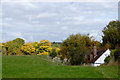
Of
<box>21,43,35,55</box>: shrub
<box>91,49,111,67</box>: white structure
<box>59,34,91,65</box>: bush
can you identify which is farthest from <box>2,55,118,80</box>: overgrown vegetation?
<box>21,43,35,55</box>: shrub

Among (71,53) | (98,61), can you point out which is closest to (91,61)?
(98,61)

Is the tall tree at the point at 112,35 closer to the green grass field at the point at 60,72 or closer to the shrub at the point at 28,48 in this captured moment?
the shrub at the point at 28,48

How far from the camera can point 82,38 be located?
142 feet

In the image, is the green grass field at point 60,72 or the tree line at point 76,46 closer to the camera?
the green grass field at point 60,72

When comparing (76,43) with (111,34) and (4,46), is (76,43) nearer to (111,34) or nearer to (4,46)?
(111,34)

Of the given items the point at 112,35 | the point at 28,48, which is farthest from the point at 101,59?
the point at 28,48

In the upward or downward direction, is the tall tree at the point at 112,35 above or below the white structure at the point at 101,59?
above

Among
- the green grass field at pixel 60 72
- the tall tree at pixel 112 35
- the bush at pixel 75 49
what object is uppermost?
the tall tree at pixel 112 35

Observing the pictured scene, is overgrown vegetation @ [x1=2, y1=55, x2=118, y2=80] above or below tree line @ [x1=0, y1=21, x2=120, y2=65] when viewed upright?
below

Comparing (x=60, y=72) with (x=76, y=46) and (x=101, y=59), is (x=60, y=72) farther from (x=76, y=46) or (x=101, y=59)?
(x=76, y=46)

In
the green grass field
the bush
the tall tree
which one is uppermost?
the tall tree

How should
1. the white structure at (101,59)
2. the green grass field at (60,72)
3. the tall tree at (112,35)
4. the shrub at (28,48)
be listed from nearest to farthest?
the green grass field at (60,72)
the white structure at (101,59)
the tall tree at (112,35)
the shrub at (28,48)

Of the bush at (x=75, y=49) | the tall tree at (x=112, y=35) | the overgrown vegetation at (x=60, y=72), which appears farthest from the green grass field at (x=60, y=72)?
the tall tree at (x=112, y=35)

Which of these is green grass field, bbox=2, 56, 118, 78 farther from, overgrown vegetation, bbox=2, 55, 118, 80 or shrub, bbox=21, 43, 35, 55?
shrub, bbox=21, 43, 35, 55
